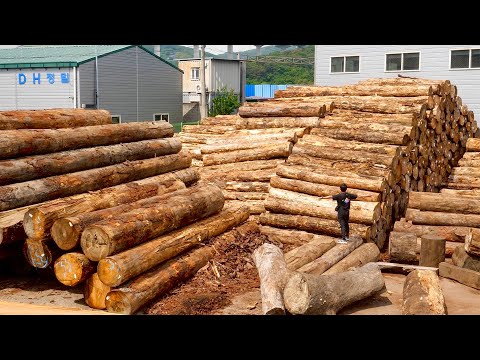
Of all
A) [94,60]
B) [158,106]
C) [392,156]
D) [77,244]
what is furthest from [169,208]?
[158,106]

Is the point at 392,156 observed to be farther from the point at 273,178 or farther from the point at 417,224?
the point at 273,178

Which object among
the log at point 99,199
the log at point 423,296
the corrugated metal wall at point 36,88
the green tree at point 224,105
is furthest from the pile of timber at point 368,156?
the green tree at point 224,105

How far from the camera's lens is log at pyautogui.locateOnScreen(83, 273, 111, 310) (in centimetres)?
977

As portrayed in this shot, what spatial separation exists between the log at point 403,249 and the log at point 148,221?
4.37 m

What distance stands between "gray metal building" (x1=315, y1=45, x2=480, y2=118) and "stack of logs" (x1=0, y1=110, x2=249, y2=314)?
585 inches

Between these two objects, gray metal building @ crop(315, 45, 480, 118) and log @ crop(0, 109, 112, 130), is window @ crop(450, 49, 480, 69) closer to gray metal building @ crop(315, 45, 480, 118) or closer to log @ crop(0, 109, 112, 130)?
gray metal building @ crop(315, 45, 480, 118)

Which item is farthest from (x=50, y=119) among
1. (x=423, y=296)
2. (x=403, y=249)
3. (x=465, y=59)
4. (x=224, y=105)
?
(x=224, y=105)

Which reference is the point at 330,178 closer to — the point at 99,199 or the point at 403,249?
the point at 403,249

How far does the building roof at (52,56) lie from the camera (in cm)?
3241

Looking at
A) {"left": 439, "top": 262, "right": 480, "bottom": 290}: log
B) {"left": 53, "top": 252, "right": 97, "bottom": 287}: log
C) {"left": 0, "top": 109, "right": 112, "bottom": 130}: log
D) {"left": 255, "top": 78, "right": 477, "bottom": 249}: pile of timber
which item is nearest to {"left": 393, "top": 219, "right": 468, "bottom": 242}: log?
{"left": 255, "top": 78, "right": 477, "bottom": 249}: pile of timber

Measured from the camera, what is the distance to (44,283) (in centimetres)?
1108
